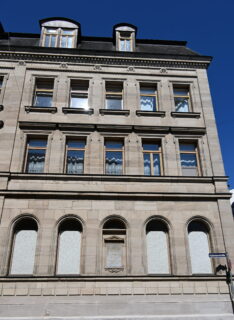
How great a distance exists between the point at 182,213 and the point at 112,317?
5.46 metres

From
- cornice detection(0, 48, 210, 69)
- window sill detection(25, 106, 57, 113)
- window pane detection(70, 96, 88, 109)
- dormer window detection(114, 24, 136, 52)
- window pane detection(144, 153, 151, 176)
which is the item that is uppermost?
dormer window detection(114, 24, 136, 52)

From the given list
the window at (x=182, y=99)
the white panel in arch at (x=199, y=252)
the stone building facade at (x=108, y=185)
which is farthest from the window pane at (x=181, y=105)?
the white panel in arch at (x=199, y=252)

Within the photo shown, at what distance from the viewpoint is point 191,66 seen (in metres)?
17.3

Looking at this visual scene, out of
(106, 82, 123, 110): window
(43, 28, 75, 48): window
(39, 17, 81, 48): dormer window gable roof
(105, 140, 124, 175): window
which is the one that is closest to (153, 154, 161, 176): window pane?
(105, 140, 124, 175): window

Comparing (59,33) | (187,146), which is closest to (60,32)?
(59,33)

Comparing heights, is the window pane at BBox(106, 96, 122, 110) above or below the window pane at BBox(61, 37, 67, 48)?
below

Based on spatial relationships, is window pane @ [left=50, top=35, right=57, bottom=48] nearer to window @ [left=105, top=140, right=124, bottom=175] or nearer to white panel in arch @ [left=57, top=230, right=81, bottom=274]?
window @ [left=105, top=140, right=124, bottom=175]

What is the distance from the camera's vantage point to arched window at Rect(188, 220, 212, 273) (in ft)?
39.9

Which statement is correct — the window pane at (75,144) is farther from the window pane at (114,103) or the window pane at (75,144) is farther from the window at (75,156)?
the window pane at (114,103)

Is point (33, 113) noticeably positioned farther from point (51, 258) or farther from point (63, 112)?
point (51, 258)

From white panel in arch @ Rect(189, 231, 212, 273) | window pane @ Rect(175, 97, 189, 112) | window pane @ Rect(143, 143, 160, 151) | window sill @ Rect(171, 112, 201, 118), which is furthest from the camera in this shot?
window pane @ Rect(175, 97, 189, 112)

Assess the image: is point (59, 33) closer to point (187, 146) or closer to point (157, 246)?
point (187, 146)

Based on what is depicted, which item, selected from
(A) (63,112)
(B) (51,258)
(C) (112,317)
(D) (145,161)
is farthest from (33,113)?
(C) (112,317)

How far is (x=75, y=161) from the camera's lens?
1420 cm
